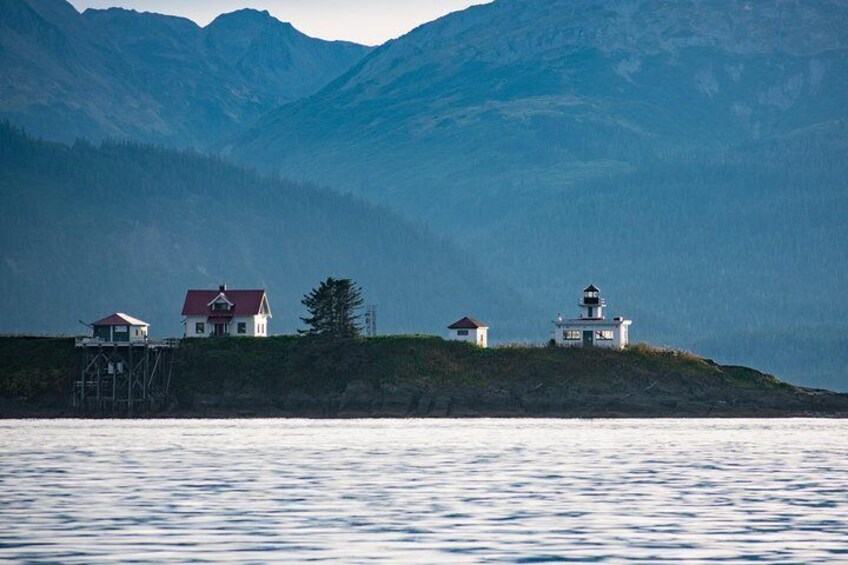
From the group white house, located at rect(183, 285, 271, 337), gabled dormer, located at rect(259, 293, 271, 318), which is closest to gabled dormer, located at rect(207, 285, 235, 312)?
white house, located at rect(183, 285, 271, 337)

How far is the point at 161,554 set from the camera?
52.9 metres

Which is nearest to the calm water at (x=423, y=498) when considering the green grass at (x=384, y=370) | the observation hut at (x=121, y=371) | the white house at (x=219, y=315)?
the green grass at (x=384, y=370)

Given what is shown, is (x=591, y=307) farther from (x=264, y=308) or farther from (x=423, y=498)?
(x=423, y=498)

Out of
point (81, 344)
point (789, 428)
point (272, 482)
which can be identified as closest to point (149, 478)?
point (272, 482)

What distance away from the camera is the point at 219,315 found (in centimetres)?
17662

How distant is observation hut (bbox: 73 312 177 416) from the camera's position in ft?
522

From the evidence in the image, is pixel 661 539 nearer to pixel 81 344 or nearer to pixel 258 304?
A: pixel 81 344

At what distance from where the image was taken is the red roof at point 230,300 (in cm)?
17612

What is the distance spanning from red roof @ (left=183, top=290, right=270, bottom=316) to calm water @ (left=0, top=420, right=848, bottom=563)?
56549mm

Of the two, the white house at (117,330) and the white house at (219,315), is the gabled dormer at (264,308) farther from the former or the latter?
the white house at (117,330)

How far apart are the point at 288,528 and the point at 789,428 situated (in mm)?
85626

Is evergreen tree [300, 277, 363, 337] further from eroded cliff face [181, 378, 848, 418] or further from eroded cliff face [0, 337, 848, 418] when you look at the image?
eroded cliff face [181, 378, 848, 418]

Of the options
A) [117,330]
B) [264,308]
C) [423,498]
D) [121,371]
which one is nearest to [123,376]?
[121,371]

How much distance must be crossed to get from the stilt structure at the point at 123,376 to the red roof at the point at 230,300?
39.6 feet
